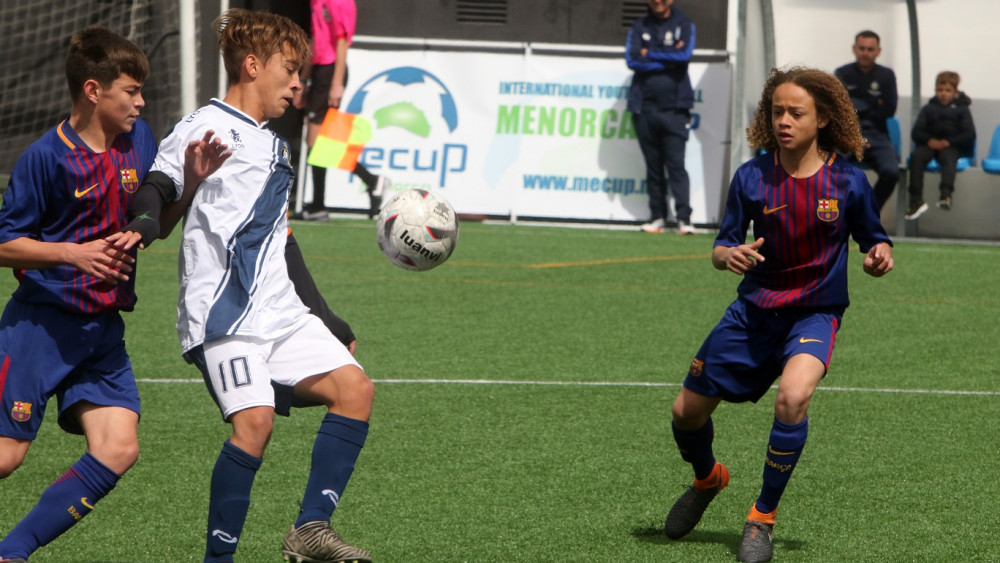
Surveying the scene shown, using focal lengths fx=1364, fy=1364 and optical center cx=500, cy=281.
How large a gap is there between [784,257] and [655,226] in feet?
29.4

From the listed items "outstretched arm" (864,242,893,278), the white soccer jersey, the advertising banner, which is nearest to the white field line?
"outstretched arm" (864,242,893,278)

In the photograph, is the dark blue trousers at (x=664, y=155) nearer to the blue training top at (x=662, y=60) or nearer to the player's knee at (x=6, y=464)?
the blue training top at (x=662, y=60)

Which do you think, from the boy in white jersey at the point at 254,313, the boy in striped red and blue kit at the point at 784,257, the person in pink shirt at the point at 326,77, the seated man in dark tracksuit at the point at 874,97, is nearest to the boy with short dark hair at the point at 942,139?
the seated man in dark tracksuit at the point at 874,97

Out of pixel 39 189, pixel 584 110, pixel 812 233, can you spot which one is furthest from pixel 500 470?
pixel 584 110

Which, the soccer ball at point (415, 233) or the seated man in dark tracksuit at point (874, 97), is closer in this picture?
the soccer ball at point (415, 233)

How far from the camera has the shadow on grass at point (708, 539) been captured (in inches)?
162

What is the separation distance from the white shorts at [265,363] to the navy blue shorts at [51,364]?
0.24m

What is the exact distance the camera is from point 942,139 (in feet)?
42.7

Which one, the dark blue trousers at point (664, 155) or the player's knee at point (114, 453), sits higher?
the dark blue trousers at point (664, 155)

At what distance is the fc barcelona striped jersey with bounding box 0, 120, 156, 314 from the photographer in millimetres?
3441

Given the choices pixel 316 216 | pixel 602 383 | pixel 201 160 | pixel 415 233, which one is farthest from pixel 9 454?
pixel 316 216

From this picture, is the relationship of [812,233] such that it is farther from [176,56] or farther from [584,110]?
[176,56]

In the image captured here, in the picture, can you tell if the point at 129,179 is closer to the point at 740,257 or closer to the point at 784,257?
the point at 740,257

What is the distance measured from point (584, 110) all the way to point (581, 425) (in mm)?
8131
